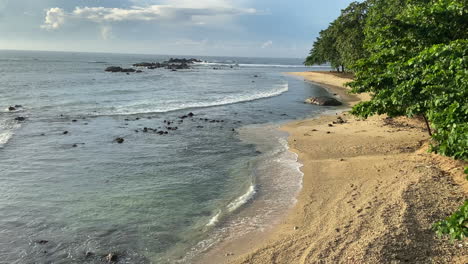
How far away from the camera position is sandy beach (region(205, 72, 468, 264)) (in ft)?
24.7

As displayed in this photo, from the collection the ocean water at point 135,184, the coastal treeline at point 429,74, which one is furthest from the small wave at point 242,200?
the coastal treeline at point 429,74

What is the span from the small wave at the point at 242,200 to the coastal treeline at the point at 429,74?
15.2ft

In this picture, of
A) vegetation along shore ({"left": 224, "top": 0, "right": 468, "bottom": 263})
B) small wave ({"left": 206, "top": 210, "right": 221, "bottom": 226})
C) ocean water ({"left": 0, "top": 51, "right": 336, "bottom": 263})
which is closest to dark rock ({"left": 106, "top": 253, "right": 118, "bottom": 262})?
ocean water ({"left": 0, "top": 51, "right": 336, "bottom": 263})

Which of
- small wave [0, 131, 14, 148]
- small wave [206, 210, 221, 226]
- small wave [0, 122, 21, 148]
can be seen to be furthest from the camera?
small wave [0, 122, 21, 148]

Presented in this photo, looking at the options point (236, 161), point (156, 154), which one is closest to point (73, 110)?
point (156, 154)

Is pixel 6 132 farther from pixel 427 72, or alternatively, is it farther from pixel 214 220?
pixel 427 72

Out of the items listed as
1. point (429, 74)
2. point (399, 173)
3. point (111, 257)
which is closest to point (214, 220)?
point (111, 257)

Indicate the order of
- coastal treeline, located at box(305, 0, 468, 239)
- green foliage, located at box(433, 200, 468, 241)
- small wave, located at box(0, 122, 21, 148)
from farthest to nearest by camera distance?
1. small wave, located at box(0, 122, 21, 148)
2. coastal treeline, located at box(305, 0, 468, 239)
3. green foliage, located at box(433, 200, 468, 241)

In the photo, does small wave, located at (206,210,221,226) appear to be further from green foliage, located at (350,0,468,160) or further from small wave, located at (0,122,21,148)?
small wave, located at (0,122,21,148)

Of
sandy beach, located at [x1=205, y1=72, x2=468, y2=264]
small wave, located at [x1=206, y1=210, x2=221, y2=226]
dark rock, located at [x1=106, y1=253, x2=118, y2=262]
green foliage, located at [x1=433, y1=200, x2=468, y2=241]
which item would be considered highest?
green foliage, located at [x1=433, y1=200, x2=468, y2=241]

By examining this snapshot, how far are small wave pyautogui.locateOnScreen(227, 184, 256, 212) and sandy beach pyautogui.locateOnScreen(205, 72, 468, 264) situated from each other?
5.36 ft

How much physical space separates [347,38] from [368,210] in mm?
41523

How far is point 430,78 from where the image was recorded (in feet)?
28.3

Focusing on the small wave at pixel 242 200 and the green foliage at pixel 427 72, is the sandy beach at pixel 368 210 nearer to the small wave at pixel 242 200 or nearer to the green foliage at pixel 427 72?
the green foliage at pixel 427 72
